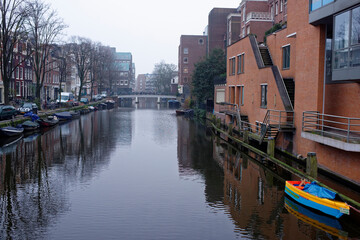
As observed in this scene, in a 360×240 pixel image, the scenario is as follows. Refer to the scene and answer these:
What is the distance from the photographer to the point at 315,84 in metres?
20.6

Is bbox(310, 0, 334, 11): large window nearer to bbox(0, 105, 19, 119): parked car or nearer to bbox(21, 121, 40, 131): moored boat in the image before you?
bbox(21, 121, 40, 131): moored boat

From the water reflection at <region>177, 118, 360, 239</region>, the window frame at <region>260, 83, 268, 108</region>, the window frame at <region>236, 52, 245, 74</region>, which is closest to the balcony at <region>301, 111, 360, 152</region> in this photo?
the water reflection at <region>177, 118, 360, 239</region>

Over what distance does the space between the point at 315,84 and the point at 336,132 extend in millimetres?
3006

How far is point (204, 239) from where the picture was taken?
41.0ft

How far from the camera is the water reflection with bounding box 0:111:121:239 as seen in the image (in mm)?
13898

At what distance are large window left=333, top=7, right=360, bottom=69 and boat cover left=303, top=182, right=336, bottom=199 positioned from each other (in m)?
5.80

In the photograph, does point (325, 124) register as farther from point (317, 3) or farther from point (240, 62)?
point (240, 62)

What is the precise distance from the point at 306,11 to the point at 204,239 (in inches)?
614

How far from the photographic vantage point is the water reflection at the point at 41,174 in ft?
45.6

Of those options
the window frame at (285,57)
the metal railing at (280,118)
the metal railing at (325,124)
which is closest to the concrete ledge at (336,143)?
the metal railing at (325,124)

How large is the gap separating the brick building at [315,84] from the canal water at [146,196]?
2.88 m

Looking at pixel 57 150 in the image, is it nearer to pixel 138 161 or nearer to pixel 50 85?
pixel 138 161

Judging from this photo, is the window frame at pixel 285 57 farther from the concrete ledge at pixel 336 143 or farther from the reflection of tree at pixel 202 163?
the concrete ledge at pixel 336 143

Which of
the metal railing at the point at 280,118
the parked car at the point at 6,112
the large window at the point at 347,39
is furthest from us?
the parked car at the point at 6,112
